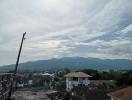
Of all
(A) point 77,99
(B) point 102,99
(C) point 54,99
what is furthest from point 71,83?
(B) point 102,99

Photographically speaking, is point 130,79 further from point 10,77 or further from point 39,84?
point 39,84

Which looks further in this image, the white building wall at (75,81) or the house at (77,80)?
the house at (77,80)

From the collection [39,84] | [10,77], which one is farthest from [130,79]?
[39,84]

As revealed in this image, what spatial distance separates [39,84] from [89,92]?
73.6m

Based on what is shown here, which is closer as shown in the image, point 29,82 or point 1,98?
point 1,98

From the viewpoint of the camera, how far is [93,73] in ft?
297

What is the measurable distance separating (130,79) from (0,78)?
35.2 m

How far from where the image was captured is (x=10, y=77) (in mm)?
39312

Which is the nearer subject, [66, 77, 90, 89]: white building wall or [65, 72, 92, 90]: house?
Answer: [66, 77, 90, 89]: white building wall

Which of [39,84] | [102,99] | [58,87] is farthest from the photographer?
[39,84]

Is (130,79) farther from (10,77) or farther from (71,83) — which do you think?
(10,77)

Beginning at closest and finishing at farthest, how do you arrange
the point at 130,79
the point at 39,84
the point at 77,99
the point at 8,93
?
the point at 8,93, the point at 77,99, the point at 130,79, the point at 39,84

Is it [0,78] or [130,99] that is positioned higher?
[0,78]

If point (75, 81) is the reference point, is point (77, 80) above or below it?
above
